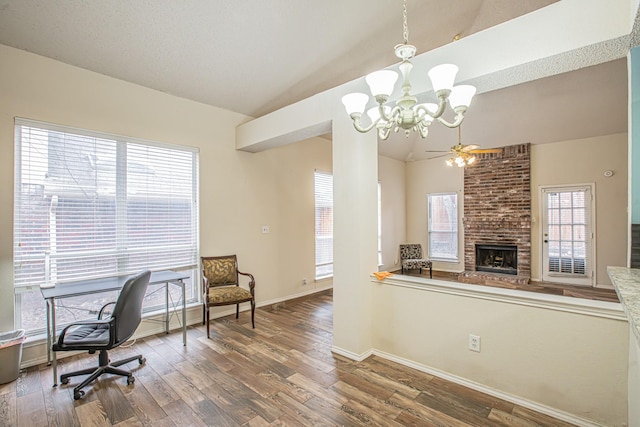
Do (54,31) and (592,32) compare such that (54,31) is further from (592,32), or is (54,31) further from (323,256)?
(323,256)

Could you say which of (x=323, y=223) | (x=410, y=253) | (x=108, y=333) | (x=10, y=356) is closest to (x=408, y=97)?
(x=108, y=333)

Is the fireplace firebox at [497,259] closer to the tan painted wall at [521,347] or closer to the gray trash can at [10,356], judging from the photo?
the tan painted wall at [521,347]

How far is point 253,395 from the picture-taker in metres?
2.40

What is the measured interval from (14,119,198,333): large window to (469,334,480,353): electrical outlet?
134 inches

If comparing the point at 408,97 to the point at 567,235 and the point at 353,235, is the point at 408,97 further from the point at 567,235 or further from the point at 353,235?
the point at 567,235

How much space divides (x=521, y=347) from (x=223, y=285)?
11.4 ft

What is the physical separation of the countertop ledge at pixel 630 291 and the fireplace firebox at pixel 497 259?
4999 mm

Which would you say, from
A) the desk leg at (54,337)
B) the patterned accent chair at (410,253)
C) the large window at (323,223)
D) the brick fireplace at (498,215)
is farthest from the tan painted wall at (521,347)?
the patterned accent chair at (410,253)

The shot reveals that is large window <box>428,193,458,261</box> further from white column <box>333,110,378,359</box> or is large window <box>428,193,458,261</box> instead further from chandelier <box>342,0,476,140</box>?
chandelier <box>342,0,476,140</box>

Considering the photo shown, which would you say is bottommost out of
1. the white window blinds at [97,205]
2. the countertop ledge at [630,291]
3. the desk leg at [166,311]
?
the desk leg at [166,311]

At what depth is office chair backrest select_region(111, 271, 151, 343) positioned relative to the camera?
243cm

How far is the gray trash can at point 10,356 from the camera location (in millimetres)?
2531

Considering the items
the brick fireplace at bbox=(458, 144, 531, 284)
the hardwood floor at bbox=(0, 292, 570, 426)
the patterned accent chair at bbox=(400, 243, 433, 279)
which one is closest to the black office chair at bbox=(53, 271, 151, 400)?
the hardwood floor at bbox=(0, 292, 570, 426)

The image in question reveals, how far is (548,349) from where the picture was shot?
213cm
